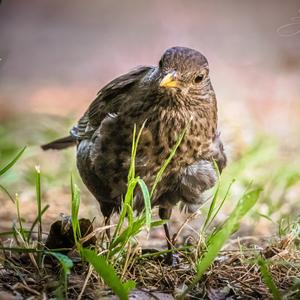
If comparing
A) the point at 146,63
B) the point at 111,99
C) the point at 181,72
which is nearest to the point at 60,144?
the point at 111,99

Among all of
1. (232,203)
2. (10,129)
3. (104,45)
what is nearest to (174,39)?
(104,45)

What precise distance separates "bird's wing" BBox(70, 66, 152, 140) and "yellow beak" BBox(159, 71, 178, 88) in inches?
14.9

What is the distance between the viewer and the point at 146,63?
10234 millimetres

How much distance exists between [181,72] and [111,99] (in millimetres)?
613

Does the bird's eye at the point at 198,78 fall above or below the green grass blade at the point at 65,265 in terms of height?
above

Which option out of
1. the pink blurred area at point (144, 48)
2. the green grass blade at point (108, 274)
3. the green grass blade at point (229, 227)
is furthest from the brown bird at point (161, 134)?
the pink blurred area at point (144, 48)

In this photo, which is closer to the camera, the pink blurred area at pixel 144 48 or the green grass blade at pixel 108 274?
the green grass blade at pixel 108 274

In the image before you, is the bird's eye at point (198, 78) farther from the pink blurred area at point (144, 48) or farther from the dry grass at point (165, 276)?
the pink blurred area at point (144, 48)

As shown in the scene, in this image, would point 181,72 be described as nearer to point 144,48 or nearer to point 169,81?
point 169,81

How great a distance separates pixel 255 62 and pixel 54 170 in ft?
16.9

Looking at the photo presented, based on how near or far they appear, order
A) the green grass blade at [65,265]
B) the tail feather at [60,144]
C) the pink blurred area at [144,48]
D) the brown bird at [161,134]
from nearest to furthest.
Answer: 1. the green grass blade at [65,265]
2. the brown bird at [161,134]
3. the tail feather at [60,144]
4. the pink blurred area at [144,48]

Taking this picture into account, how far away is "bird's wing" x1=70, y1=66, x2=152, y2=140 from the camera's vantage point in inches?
176

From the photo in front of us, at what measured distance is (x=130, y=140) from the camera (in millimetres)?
4270

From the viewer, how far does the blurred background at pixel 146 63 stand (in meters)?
6.07
